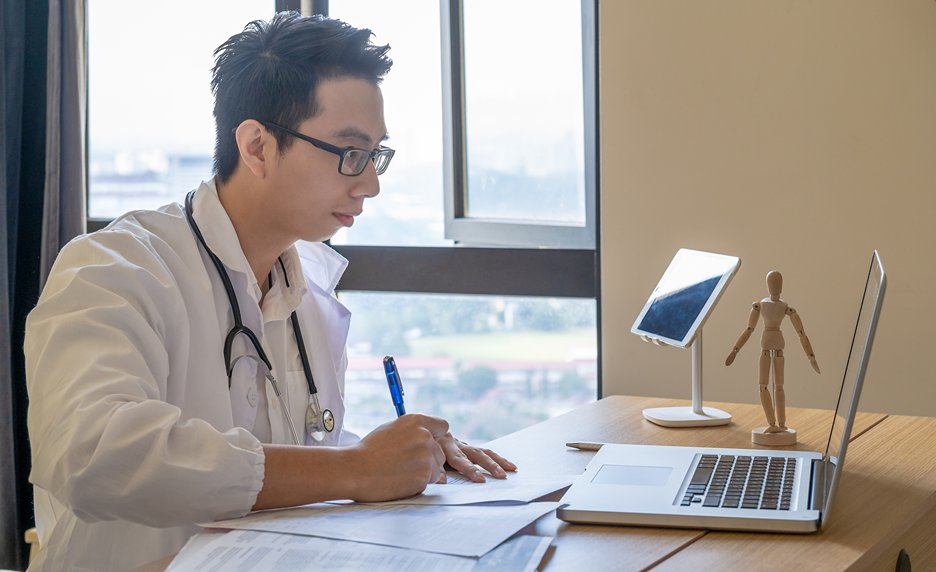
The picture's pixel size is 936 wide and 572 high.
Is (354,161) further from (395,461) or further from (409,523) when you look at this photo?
(409,523)

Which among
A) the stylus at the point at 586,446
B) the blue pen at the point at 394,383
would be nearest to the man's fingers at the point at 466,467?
the blue pen at the point at 394,383

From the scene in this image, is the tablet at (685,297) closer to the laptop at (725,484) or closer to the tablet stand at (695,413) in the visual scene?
the tablet stand at (695,413)

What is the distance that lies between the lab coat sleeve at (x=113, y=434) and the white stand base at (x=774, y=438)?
0.82 meters

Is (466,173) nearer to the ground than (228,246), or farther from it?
farther from it

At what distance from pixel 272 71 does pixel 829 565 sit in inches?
43.1

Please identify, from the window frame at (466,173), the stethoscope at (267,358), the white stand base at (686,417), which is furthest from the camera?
the window frame at (466,173)

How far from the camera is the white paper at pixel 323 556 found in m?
1.01

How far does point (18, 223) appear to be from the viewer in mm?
3039

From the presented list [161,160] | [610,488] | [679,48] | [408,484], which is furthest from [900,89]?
[161,160]

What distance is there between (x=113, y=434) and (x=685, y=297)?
1057 mm

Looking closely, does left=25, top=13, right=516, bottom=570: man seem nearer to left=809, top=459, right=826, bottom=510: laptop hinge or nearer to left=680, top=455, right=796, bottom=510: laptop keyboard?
left=680, top=455, right=796, bottom=510: laptop keyboard

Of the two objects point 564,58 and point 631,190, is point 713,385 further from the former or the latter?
point 564,58

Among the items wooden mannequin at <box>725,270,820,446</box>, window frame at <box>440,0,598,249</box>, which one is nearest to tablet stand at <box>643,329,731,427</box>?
wooden mannequin at <box>725,270,820,446</box>

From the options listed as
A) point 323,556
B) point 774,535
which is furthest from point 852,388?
point 323,556
